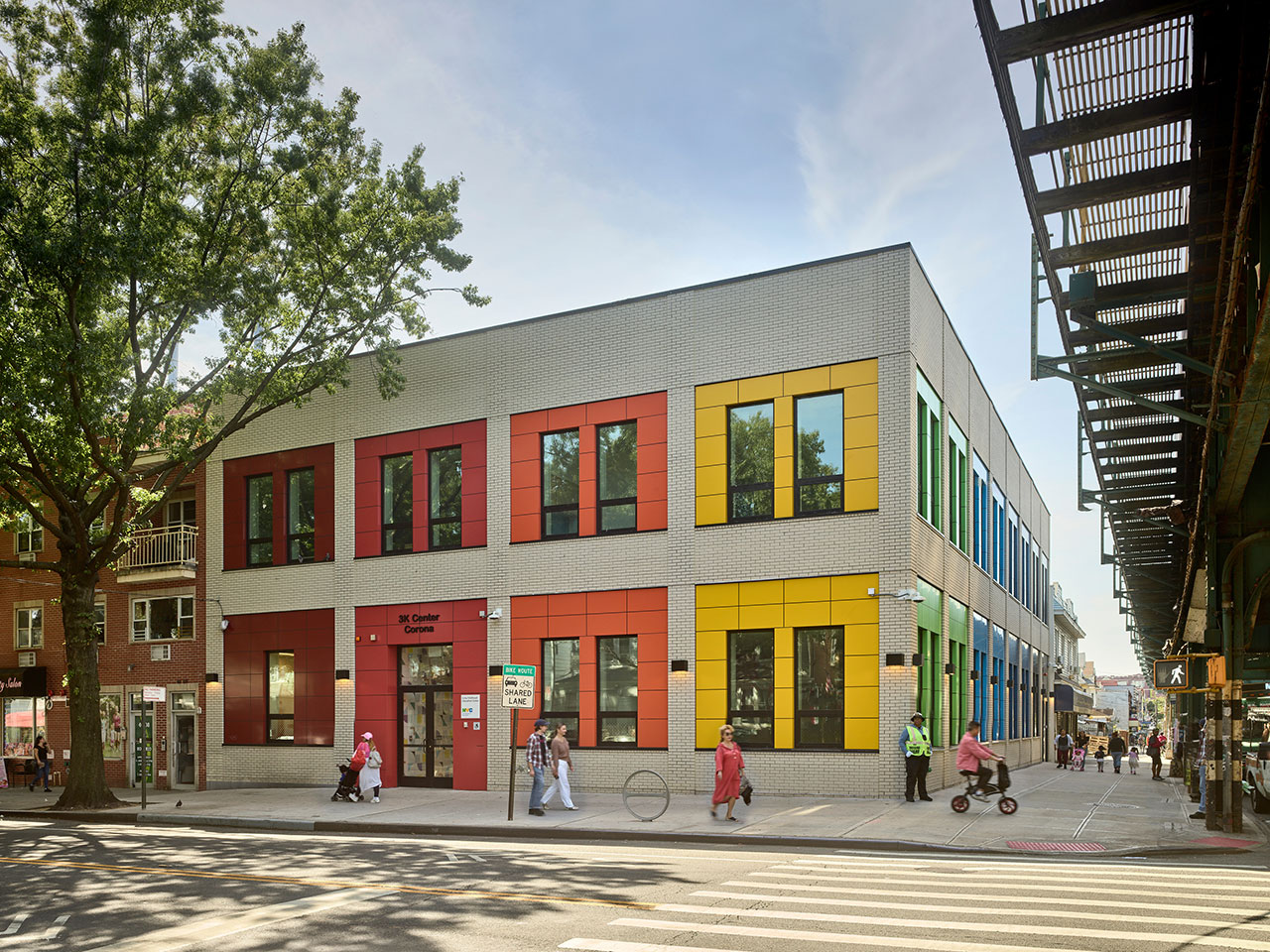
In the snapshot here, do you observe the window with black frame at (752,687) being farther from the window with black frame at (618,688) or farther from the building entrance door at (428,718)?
the building entrance door at (428,718)

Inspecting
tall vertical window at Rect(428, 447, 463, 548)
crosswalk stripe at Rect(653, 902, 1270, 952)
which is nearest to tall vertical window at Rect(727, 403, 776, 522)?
tall vertical window at Rect(428, 447, 463, 548)

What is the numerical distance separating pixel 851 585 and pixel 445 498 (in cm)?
1038

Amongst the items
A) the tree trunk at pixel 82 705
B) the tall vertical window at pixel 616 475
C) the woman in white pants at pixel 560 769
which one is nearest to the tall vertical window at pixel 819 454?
the tall vertical window at pixel 616 475

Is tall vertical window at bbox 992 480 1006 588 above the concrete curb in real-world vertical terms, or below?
above

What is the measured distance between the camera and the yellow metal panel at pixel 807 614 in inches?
851

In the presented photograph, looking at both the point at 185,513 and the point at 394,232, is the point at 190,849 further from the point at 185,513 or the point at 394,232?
the point at 185,513

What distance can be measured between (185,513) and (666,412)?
16.5 m

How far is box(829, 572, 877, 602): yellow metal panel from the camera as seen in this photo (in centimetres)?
2133

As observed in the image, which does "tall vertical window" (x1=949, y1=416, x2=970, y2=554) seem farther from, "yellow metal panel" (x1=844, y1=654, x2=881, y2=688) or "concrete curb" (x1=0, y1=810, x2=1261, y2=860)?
"concrete curb" (x1=0, y1=810, x2=1261, y2=860)

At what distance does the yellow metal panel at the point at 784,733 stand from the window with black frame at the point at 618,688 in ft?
10.5

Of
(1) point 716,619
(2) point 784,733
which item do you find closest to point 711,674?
(1) point 716,619

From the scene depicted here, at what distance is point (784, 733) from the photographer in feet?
70.4

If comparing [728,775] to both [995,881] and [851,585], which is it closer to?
[851,585]

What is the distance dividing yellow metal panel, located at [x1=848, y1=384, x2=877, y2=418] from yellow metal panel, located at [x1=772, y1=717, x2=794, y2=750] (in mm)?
6167
